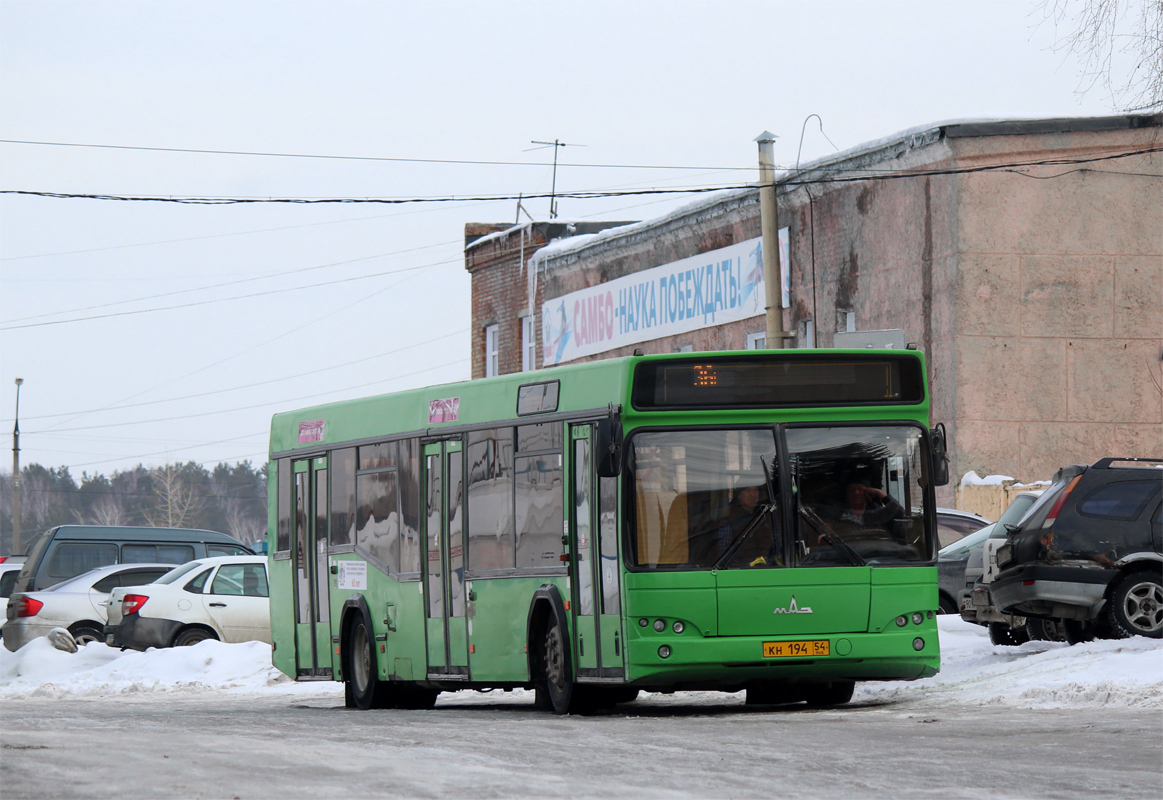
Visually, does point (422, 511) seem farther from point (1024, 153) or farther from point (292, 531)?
point (1024, 153)

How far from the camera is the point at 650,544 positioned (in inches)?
533

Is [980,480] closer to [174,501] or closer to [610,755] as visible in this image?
[610,755]

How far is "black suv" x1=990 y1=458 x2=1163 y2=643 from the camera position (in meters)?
16.4

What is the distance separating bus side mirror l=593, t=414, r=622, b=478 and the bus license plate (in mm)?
1657

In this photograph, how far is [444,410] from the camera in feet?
53.0

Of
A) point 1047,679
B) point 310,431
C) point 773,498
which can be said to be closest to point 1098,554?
point 1047,679

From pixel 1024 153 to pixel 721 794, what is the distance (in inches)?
864

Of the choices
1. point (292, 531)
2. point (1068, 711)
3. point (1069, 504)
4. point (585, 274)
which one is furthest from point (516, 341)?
point (1068, 711)

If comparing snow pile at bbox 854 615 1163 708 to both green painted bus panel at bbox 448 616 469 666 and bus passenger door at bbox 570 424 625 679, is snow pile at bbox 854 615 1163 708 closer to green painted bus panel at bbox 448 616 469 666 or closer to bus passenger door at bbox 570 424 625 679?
bus passenger door at bbox 570 424 625 679

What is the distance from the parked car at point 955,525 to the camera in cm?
2314

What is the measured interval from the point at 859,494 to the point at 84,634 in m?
15.1

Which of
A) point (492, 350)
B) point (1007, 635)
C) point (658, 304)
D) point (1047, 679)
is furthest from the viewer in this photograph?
point (492, 350)

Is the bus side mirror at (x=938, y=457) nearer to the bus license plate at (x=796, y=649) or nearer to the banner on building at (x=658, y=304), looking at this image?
the bus license plate at (x=796, y=649)

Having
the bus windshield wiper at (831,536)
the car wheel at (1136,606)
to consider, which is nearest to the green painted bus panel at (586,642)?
the bus windshield wiper at (831,536)
